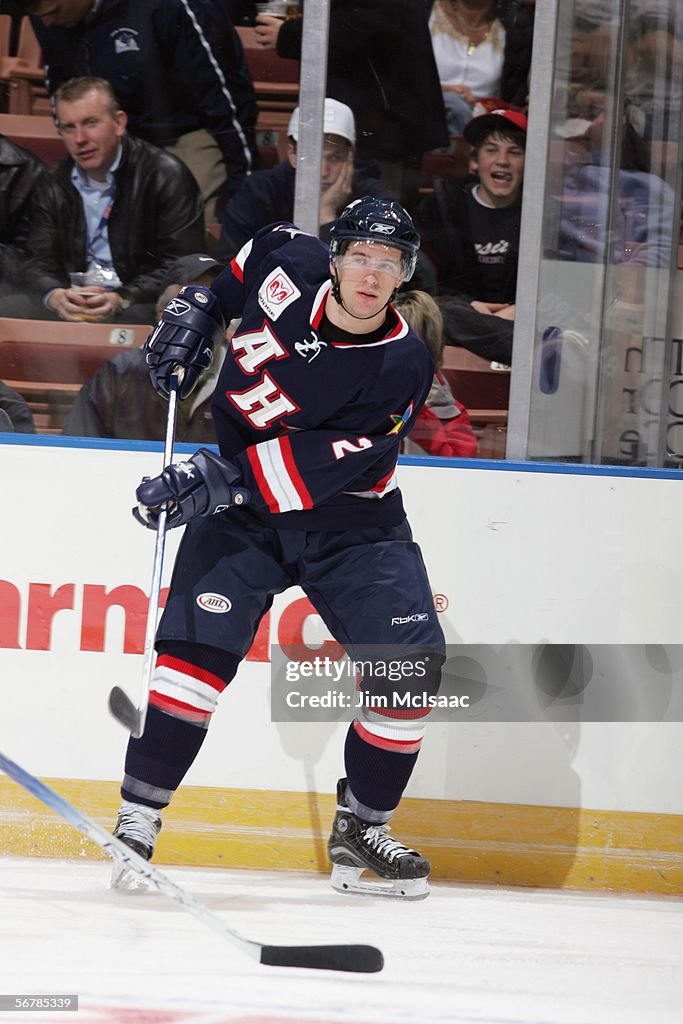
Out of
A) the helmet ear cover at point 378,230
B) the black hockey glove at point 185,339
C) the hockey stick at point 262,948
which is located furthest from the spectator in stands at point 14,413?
the hockey stick at point 262,948

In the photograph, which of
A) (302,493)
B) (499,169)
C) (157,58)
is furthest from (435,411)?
(157,58)

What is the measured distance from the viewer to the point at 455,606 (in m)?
2.63

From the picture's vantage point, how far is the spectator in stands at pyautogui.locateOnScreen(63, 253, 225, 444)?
275 centimetres

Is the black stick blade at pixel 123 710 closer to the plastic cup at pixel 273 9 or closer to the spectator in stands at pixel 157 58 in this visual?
the spectator in stands at pixel 157 58

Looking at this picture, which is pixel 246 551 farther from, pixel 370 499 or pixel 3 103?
pixel 3 103

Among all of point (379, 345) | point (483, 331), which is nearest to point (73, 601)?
point (379, 345)

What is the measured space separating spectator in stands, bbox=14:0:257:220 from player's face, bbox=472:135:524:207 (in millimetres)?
512

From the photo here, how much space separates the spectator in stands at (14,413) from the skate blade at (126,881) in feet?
3.25

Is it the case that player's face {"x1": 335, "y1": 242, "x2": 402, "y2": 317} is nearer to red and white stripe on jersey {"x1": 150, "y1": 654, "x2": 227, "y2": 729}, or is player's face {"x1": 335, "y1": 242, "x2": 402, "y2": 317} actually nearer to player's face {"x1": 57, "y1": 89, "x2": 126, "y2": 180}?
red and white stripe on jersey {"x1": 150, "y1": 654, "x2": 227, "y2": 729}

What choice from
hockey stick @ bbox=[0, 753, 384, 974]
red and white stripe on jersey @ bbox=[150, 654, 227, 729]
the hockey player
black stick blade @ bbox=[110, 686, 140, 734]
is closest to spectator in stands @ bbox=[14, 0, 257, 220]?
the hockey player

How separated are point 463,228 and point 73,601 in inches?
46.6

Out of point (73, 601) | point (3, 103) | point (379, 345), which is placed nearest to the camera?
point (379, 345)

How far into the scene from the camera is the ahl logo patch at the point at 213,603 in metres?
2.25

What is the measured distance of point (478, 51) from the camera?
2.76 m
